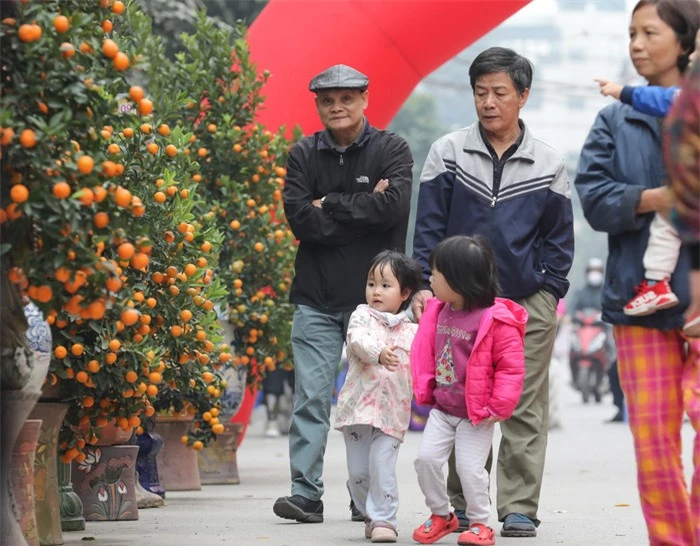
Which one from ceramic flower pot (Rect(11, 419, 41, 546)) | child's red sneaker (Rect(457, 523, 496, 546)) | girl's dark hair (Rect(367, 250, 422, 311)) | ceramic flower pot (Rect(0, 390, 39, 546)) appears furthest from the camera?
girl's dark hair (Rect(367, 250, 422, 311))

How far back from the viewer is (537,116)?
15000 cm

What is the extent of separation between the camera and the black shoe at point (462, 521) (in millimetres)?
7363

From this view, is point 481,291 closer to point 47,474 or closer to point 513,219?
point 513,219

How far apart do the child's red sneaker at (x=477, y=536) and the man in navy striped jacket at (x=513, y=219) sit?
47 cm

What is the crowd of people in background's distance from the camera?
17.6ft

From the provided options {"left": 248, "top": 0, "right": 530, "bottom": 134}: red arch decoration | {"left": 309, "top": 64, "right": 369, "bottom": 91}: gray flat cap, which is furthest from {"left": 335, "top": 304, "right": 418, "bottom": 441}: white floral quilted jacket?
{"left": 248, "top": 0, "right": 530, "bottom": 134}: red arch decoration

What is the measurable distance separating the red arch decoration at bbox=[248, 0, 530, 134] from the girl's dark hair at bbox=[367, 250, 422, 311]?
4.67 meters

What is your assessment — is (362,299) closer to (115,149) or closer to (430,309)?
(430,309)

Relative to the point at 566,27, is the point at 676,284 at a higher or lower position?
lower

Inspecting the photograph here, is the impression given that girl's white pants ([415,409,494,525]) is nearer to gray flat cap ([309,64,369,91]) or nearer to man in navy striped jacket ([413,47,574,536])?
man in navy striped jacket ([413,47,574,536])

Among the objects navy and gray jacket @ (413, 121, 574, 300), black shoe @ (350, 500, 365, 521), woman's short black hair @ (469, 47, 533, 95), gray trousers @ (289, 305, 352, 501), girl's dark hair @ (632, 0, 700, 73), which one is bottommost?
black shoe @ (350, 500, 365, 521)

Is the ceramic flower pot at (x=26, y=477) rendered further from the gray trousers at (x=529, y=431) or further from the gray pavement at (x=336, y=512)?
the gray trousers at (x=529, y=431)

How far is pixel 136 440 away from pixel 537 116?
143 m

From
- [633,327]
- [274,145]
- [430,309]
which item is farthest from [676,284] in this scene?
[274,145]
